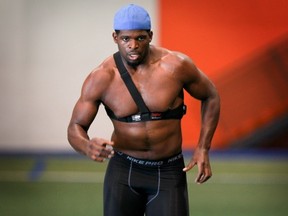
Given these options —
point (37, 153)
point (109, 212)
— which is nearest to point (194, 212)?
point (109, 212)

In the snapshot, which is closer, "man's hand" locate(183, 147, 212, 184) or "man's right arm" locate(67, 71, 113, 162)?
"man's right arm" locate(67, 71, 113, 162)

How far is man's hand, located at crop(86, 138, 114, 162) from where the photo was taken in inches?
165

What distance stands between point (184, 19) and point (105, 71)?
7101mm

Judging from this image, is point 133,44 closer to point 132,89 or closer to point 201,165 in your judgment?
point 132,89

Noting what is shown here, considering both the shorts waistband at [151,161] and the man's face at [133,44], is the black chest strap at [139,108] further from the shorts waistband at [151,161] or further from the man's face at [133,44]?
the shorts waistband at [151,161]

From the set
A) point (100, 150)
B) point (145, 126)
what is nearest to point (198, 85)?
point (145, 126)

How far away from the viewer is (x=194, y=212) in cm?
761

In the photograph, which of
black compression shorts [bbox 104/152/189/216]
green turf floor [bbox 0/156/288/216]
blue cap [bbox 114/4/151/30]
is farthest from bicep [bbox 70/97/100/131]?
green turf floor [bbox 0/156/288/216]

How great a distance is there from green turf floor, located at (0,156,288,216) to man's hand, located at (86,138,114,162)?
135 inches

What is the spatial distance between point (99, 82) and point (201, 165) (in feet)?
3.02

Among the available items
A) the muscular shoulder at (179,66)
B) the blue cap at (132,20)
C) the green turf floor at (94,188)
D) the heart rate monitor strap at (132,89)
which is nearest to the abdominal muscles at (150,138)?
the heart rate monitor strap at (132,89)

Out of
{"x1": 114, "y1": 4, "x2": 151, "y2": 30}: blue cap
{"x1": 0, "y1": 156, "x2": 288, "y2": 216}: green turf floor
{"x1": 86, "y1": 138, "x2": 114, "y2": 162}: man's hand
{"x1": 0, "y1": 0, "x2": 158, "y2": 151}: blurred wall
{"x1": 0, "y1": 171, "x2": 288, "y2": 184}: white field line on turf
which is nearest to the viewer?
{"x1": 86, "y1": 138, "x2": 114, "y2": 162}: man's hand

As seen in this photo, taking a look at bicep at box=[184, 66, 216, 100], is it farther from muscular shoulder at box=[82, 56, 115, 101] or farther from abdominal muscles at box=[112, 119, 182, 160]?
muscular shoulder at box=[82, 56, 115, 101]

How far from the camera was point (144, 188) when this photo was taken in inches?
187
